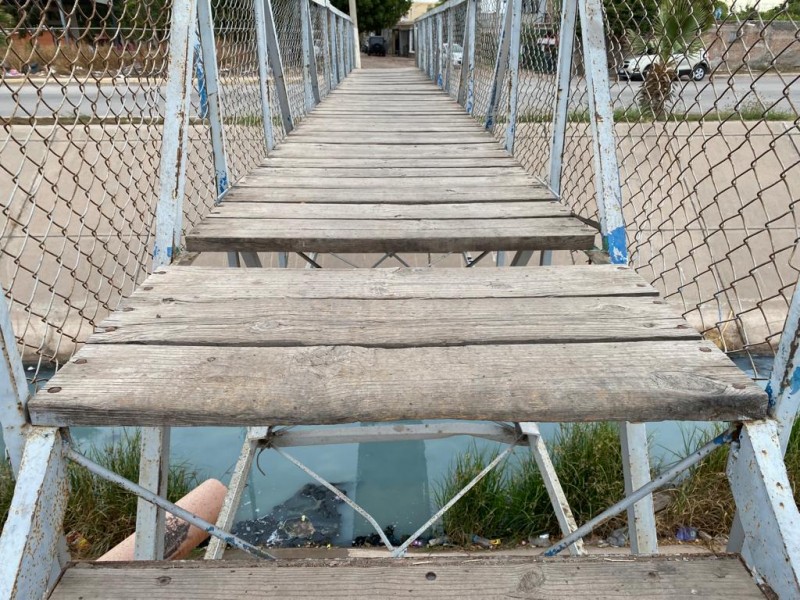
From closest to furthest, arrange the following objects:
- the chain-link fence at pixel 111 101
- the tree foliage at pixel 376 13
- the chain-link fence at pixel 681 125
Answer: the chain-link fence at pixel 111 101, the chain-link fence at pixel 681 125, the tree foliage at pixel 376 13

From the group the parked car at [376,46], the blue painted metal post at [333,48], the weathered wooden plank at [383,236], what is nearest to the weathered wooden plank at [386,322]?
the weathered wooden plank at [383,236]

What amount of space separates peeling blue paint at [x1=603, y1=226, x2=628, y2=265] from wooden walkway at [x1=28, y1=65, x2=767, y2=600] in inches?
4.5

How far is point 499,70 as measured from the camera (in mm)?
3986

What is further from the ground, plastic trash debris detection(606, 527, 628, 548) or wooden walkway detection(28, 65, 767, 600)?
wooden walkway detection(28, 65, 767, 600)

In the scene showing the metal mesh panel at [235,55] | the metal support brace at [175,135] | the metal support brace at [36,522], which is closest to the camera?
the metal support brace at [36,522]

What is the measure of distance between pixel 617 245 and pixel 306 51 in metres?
4.04

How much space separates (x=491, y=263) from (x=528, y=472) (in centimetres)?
317

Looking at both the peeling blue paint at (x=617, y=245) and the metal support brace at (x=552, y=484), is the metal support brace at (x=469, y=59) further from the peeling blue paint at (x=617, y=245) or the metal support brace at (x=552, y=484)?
the peeling blue paint at (x=617, y=245)

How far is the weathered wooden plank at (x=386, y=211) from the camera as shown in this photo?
2.29 m

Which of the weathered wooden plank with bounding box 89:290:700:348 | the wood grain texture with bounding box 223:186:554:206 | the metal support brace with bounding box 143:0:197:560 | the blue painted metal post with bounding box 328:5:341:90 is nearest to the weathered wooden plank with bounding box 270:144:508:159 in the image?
the wood grain texture with bounding box 223:186:554:206

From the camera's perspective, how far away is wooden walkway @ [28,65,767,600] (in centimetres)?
112

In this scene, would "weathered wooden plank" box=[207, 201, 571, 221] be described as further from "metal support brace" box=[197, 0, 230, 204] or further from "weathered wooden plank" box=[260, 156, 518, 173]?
"weathered wooden plank" box=[260, 156, 518, 173]

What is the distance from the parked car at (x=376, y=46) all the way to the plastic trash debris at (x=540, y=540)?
1511 inches

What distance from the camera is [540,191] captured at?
2574mm
